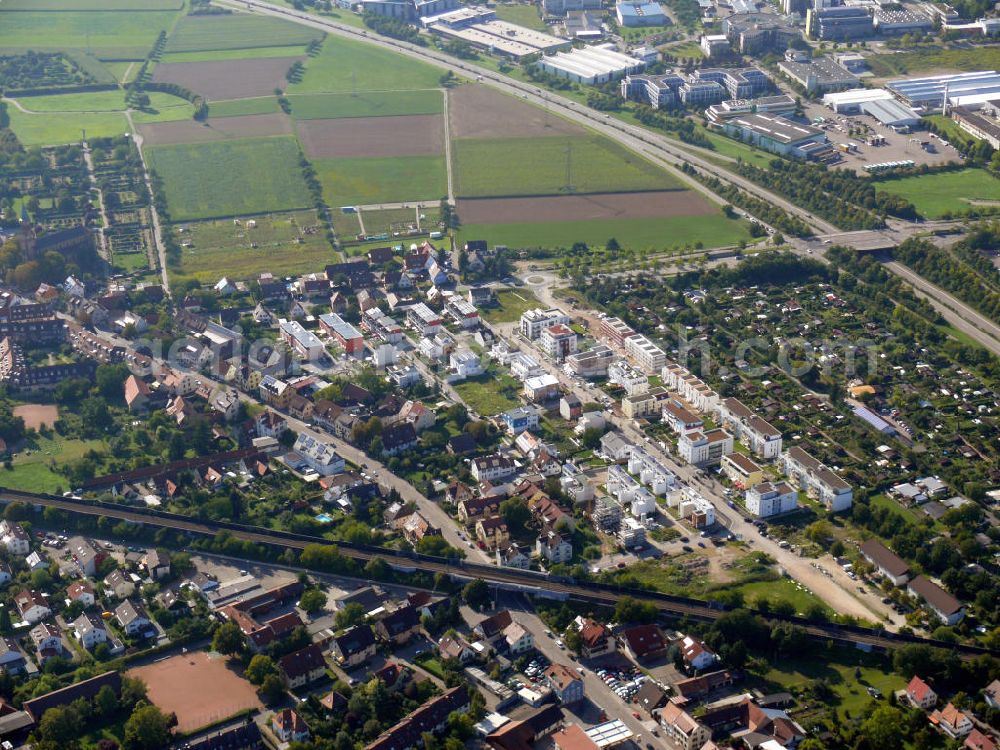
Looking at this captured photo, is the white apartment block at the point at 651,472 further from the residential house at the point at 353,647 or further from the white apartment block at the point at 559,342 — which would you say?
the residential house at the point at 353,647

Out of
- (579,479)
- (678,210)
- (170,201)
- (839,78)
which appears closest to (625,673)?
(579,479)

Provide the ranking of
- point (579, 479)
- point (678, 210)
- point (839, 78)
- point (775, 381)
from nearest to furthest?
point (579, 479) → point (775, 381) → point (678, 210) → point (839, 78)

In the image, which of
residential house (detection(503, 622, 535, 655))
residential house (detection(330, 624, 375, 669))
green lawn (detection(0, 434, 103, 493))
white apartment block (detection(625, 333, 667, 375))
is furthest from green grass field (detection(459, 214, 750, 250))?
A: residential house (detection(330, 624, 375, 669))

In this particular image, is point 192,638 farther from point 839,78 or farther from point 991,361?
point 839,78

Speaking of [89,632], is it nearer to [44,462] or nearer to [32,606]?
[32,606]

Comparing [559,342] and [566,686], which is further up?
[559,342]

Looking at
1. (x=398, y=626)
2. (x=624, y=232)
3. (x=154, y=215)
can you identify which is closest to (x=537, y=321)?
(x=624, y=232)
